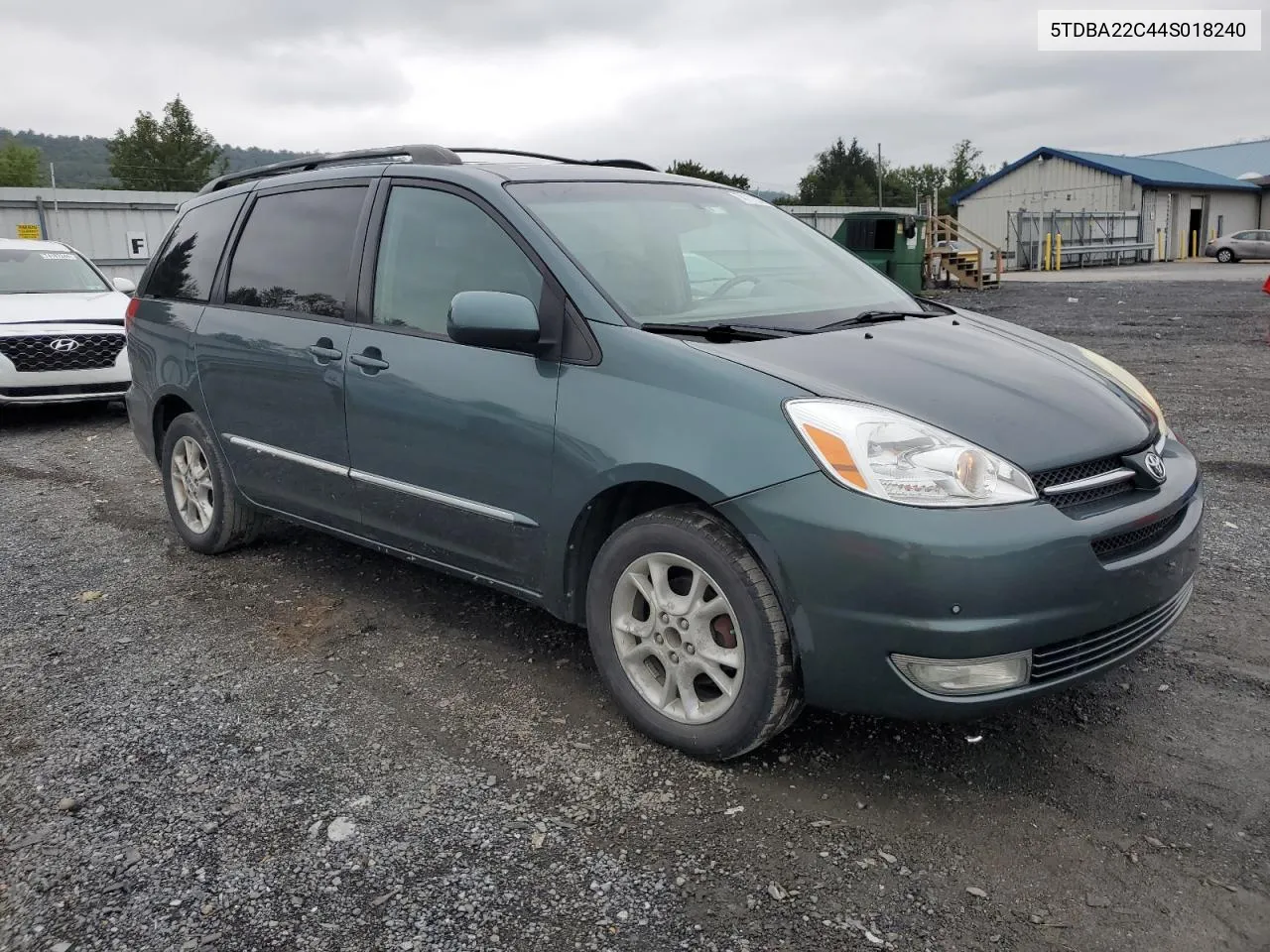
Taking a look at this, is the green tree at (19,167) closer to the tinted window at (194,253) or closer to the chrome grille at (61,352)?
the chrome grille at (61,352)

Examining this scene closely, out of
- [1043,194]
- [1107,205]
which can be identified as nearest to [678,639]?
[1107,205]

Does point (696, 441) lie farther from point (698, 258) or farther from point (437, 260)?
point (437, 260)

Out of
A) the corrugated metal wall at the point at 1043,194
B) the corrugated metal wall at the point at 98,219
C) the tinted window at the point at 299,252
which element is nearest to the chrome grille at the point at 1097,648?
the tinted window at the point at 299,252

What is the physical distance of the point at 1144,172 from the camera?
159 ft

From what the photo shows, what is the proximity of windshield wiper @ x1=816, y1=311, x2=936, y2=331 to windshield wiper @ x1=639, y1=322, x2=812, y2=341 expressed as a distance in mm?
157

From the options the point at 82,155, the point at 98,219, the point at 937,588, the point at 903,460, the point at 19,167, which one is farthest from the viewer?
the point at 82,155

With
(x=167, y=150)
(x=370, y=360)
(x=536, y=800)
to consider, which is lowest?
(x=536, y=800)

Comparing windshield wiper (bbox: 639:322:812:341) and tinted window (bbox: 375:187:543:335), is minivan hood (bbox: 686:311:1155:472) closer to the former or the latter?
windshield wiper (bbox: 639:322:812:341)

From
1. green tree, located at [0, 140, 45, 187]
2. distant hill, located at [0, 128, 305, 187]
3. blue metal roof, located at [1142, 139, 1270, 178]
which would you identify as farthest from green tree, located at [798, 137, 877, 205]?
green tree, located at [0, 140, 45, 187]

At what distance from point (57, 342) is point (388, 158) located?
6.25 m

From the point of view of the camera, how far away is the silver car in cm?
4144

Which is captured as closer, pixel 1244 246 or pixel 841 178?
pixel 1244 246

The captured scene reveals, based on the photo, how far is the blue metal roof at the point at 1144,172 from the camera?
4644cm

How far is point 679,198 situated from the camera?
408 centimetres
